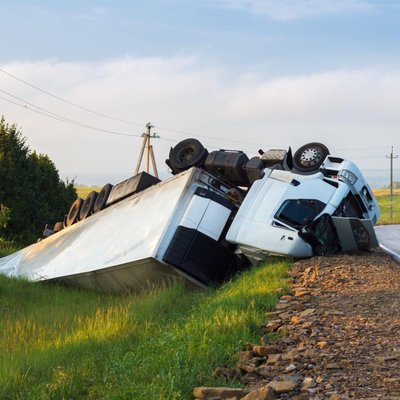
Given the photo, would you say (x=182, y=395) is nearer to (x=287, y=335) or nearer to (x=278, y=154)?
(x=287, y=335)

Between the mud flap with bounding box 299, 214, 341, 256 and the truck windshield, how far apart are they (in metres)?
0.16

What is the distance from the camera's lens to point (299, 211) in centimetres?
1133

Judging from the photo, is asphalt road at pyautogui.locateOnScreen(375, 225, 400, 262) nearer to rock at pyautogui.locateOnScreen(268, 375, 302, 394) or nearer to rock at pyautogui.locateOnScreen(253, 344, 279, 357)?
rock at pyautogui.locateOnScreen(253, 344, 279, 357)

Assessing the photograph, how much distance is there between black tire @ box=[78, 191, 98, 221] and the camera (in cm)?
1478

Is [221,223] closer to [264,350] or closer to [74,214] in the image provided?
[74,214]

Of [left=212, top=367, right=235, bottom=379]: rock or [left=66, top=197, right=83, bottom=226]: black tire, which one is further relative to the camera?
[left=66, top=197, right=83, bottom=226]: black tire

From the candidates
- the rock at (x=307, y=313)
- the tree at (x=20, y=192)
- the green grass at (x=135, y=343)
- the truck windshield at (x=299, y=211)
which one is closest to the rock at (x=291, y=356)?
the green grass at (x=135, y=343)

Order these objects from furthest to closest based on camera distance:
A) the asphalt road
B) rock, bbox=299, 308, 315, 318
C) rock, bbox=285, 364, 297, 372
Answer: the asphalt road
rock, bbox=299, 308, 315, 318
rock, bbox=285, 364, 297, 372

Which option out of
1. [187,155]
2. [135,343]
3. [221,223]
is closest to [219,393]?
[135,343]

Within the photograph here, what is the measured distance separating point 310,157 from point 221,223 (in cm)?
250

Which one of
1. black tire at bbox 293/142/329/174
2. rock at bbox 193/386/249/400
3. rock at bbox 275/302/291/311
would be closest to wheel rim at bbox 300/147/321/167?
black tire at bbox 293/142/329/174

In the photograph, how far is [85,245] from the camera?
495 inches

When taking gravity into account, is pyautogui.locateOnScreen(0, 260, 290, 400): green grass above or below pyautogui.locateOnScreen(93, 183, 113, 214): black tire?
below

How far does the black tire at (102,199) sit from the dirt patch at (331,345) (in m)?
6.97
